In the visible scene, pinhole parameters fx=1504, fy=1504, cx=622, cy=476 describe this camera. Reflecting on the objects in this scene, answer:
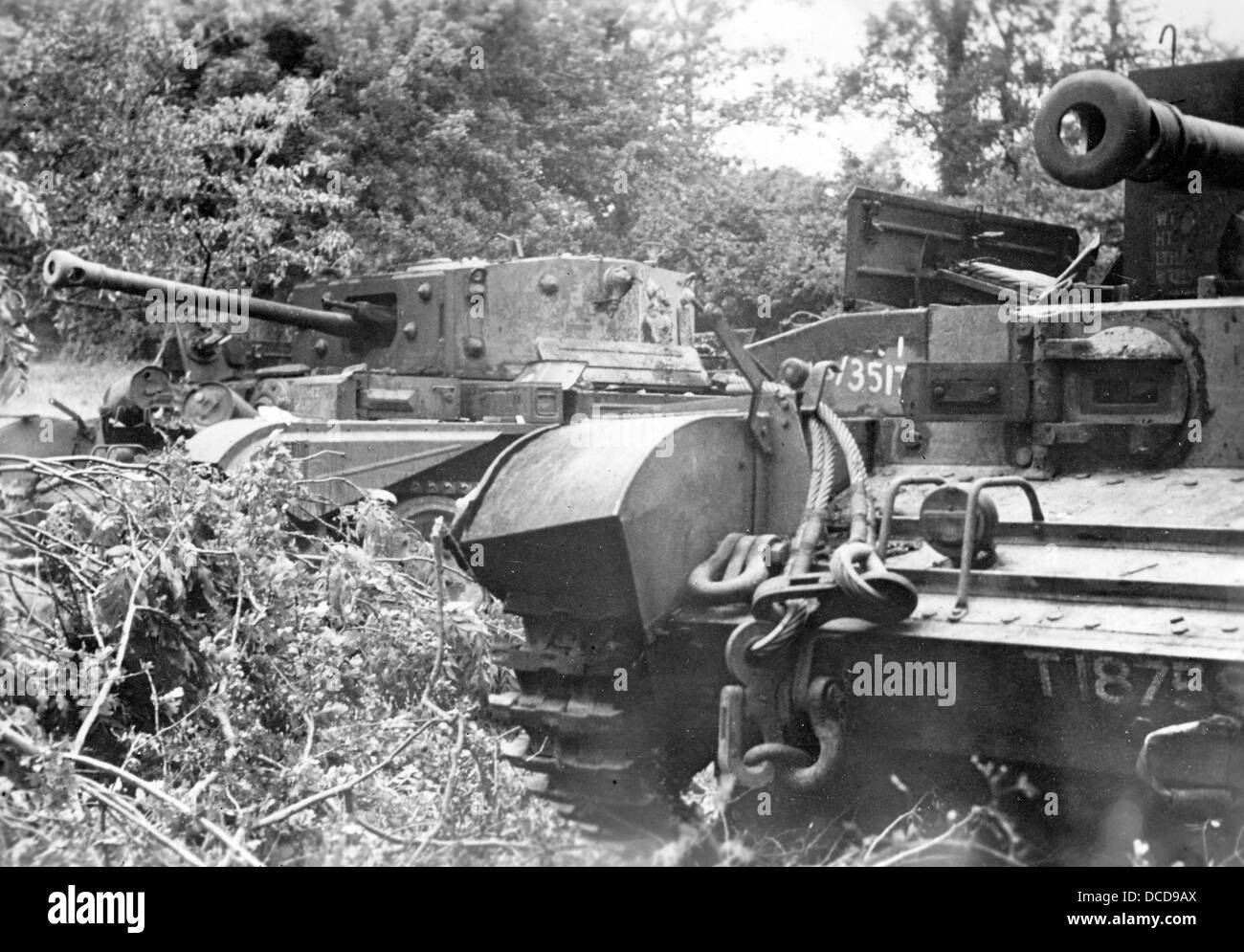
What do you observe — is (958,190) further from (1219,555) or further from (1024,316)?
(1219,555)

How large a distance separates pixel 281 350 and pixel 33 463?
7.99 metres

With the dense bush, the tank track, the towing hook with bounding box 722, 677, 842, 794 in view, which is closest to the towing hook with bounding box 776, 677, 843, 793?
the towing hook with bounding box 722, 677, 842, 794

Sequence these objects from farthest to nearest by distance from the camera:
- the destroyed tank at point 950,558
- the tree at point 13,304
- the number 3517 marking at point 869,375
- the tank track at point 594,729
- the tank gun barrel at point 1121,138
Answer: the number 3517 marking at point 869,375
the tree at point 13,304
the tank track at point 594,729
the tank gun barrel at point 1121,138
the destroyed tank at point 950,558

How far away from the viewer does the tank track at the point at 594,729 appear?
434 centimetres

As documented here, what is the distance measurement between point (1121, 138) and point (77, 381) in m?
13.7

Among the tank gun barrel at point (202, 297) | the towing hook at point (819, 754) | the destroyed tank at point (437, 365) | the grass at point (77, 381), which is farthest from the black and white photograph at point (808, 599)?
the grass at point (77, 381)

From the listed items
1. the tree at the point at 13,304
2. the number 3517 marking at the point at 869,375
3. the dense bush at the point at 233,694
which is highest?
the tree at the point at 13,304

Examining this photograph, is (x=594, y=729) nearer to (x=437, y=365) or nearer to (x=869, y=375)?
(x=869, y=375)

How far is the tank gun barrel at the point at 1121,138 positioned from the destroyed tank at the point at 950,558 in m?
0.01

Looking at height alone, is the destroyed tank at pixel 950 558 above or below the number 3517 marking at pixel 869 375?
below

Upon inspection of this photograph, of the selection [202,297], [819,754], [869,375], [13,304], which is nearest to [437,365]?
[202,297]

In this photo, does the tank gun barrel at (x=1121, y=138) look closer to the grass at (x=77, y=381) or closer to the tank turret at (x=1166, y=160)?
the tank turret at (x=1166, y=160)

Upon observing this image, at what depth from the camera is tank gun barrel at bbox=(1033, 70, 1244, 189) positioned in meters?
4.12
